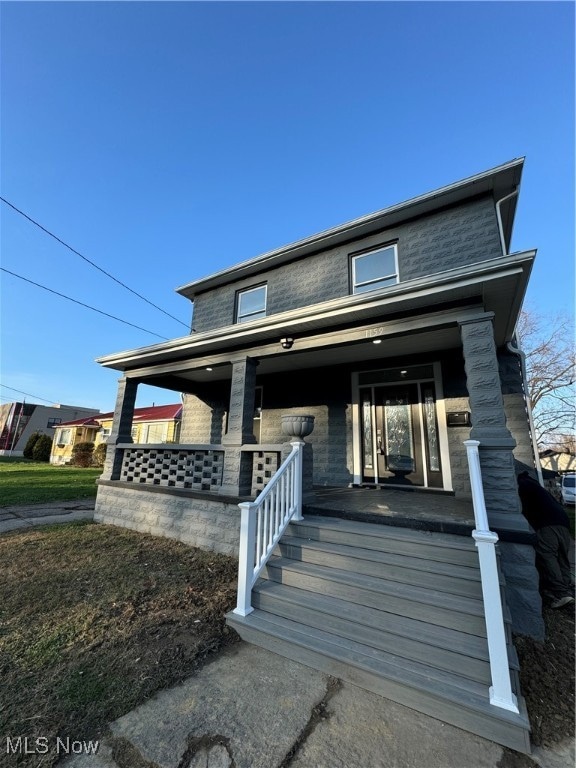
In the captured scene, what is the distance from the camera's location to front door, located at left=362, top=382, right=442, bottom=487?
5984 millimetres

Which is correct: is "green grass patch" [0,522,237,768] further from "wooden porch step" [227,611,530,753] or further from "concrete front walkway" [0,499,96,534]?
"concrete front walkway" [0,499,96,534]

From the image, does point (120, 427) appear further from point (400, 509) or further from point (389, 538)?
point (389, 538)

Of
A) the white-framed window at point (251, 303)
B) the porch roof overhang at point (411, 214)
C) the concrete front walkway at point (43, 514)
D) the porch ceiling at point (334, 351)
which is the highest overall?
the porch roof overhang at point (411, 214)

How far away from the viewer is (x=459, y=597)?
8.64 feet

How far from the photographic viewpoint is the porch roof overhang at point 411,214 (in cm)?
573

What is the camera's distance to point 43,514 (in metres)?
7.46

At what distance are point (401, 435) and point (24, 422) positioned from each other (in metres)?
46.4

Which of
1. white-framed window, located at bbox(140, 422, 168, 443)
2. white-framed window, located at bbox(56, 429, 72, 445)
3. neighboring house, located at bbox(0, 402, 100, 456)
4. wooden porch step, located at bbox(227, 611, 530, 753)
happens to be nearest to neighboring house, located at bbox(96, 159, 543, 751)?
wooden porch step, located at bbox(227, 611, 530, 753)

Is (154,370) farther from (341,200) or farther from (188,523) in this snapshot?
(341,200)

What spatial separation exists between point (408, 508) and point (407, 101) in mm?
9981

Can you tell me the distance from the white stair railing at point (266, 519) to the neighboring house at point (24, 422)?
4294 centimetres

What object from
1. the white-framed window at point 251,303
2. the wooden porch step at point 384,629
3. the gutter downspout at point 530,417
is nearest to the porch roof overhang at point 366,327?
the gutter downspout at point 530,417

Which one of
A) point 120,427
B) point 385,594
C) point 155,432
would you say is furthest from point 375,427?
point 155,432

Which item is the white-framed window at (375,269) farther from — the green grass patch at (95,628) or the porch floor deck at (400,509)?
the green grass patch at (95,628)
